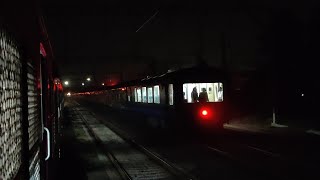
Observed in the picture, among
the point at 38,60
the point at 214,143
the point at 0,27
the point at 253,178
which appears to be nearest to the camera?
the point at 0,27

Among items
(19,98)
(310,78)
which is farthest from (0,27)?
(310,78)

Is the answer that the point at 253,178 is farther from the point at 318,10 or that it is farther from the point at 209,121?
the point at 318,10

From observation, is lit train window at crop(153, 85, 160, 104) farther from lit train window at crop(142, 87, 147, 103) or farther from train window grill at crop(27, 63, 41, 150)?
train window grill at crop(27, 63, 41, 150)

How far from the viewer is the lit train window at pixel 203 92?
1902 cm

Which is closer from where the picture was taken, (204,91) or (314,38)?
(204,91)

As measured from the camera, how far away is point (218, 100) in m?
19.6

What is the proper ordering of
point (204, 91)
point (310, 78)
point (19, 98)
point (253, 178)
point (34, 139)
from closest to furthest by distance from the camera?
point (19, 98) → point (34, 139) → point (253, 178) → point (204, 91) → point (310, 78)

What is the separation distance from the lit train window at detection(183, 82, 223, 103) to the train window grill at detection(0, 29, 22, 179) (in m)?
16.0

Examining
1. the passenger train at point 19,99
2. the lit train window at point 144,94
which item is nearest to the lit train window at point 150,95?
the lit train window at point 144,94

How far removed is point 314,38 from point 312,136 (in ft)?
31.9

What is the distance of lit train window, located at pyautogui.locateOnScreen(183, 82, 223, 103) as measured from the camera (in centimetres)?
1902

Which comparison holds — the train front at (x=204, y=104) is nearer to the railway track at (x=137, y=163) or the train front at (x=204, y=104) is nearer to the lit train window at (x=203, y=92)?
the lit train window at (x=203, y=92)

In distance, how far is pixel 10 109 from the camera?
2.57m

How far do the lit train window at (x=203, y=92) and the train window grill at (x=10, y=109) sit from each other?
52.5 feet
